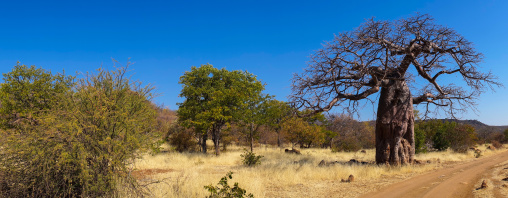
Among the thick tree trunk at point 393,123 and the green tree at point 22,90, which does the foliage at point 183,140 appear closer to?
the green tree at point 22,90

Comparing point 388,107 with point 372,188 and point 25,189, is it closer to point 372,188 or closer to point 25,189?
point 372,188

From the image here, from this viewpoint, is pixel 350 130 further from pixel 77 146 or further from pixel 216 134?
pixel 77 146

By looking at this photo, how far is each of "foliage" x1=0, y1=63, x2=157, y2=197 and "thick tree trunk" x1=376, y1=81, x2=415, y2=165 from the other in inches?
407

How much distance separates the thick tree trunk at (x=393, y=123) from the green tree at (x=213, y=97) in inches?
444

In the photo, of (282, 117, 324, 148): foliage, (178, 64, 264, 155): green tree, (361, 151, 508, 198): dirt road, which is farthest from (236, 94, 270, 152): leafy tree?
(361, 151, 508, 198): dirt road

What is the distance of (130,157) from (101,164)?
0.61 meters

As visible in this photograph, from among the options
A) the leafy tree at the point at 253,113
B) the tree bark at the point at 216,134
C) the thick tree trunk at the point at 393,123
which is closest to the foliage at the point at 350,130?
the leafy tree at the point at 253,113

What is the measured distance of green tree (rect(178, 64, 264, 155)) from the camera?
854 inches

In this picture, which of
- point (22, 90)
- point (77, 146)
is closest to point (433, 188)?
point (77, 146)

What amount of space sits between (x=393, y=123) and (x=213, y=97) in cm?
1298

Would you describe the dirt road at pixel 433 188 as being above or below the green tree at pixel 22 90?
below

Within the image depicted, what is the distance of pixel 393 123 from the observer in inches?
499

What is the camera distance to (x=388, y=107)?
12.8m

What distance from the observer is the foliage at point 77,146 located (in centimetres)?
577
